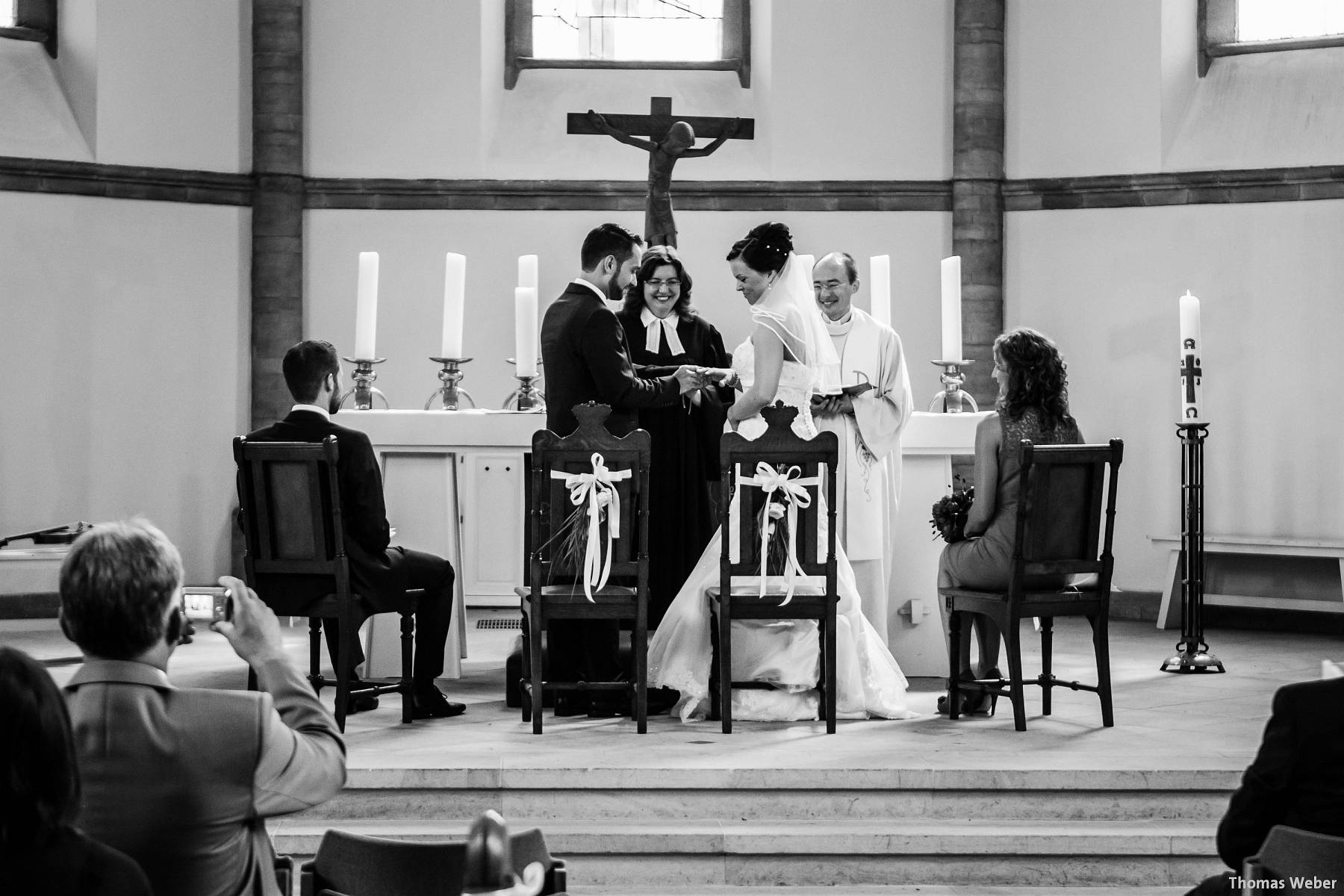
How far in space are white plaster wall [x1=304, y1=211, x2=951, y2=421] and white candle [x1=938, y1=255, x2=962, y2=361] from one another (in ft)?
9.54

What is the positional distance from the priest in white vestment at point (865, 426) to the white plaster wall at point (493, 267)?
11.8 ft

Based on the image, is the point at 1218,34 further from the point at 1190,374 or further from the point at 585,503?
the point at 585,503

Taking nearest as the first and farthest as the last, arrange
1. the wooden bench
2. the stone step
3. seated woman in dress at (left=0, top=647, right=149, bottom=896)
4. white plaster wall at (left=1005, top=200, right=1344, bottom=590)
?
1. seated woman in dress at (left=0, top=647, right=149, bottom=896)
2. the stone step
3. the wooden bench
4. white plaster wall at (left=1005, top=200, right=1344, bottom=590)

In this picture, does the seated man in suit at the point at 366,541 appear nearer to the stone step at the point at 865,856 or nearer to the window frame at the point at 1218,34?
the stone step at the point at 865,856

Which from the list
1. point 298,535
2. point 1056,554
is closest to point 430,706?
point 298,535

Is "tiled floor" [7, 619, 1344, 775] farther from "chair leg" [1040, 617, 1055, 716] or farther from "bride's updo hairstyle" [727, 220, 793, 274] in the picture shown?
"bride's updo hairstyle" [727, 220, 793, 274]

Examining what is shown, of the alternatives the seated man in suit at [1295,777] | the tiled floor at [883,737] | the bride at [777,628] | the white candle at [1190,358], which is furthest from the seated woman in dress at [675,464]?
the seated man in suit at [1295,777]

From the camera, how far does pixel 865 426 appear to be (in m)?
6.34

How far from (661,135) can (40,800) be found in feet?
23.6

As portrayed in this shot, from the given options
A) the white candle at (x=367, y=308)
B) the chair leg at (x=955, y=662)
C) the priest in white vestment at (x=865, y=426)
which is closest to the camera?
the chair leg at (x=955, y=662)

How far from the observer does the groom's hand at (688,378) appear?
227 inches

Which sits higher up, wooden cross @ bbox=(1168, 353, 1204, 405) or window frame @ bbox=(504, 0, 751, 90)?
window frame @ bbox=(504, 0, 751, 90)

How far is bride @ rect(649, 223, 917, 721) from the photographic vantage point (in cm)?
561

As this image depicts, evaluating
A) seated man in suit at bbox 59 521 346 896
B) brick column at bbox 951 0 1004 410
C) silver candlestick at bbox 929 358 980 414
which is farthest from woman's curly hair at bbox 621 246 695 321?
brick column at bbox 951 0 1004 410
